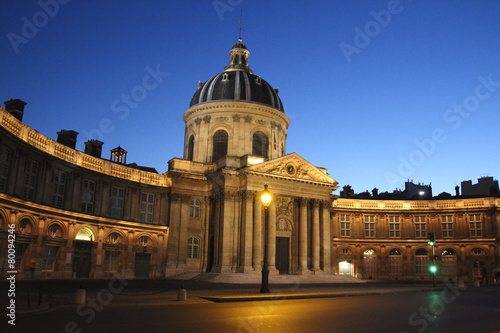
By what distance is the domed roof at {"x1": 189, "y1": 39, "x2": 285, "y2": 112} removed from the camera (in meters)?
46.4

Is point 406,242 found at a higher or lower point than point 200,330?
higher

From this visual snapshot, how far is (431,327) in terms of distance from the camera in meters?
11.9

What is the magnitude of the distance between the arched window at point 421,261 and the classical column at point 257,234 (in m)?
22.5

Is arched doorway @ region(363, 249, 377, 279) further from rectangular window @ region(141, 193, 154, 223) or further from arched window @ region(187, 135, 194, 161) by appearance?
rectangular window @ region(141, 193, 154, 223)

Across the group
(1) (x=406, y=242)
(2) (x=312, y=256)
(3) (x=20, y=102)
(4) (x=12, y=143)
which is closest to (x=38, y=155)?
(4) (x=12, y=143)

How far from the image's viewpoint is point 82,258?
34031 millimetres

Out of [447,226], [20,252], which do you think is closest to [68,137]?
[20,252]

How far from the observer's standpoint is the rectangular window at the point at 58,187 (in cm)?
3130

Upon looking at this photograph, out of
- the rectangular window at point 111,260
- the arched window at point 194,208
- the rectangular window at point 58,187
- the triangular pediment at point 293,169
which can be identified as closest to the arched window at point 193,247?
the arched window at point 194,208

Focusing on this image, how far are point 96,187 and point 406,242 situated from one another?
34.9 metres

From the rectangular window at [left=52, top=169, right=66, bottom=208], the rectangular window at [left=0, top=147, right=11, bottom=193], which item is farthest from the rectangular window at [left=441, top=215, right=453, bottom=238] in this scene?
the rectangular window at [left=0, top=147, right=11, bottom=193]

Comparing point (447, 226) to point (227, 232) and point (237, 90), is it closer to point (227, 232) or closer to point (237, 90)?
point (227, 232)

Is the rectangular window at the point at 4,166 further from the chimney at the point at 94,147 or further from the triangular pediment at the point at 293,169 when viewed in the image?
the triangular pediment at the point at 293,169

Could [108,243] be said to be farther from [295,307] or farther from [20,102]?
[295,307]
